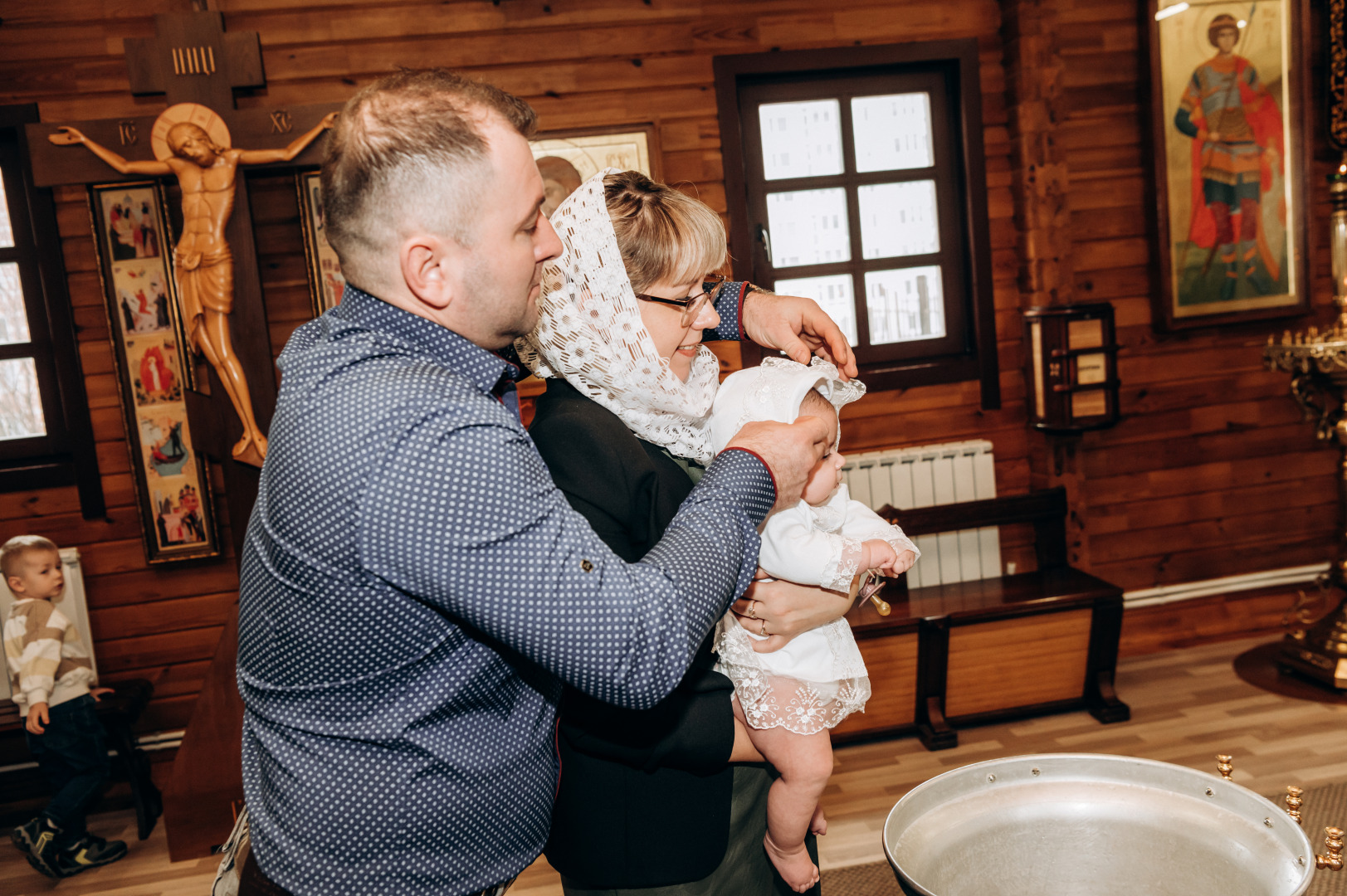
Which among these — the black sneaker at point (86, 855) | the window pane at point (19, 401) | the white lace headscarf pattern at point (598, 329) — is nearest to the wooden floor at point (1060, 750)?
the black sneaker at point (86, 855)

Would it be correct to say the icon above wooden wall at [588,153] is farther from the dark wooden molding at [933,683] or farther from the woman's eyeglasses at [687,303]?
the woman's eyeglasses at [687,303]

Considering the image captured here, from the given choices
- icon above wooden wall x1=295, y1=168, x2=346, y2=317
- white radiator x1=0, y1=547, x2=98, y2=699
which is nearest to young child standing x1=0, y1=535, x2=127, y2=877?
white radiator x1=0, y1=547, x2=98, y2=699

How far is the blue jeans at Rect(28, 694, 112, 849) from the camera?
10.5 feet

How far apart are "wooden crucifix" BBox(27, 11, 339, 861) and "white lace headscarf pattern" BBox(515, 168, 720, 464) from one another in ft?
7.21

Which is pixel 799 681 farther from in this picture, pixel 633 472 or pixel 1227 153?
pixel 1227 153

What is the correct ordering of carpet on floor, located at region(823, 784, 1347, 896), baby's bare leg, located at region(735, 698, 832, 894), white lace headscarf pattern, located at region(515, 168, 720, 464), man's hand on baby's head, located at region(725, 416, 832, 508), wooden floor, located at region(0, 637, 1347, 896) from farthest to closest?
1. wooden floor, located at region(0, 637, 1347, 896)
2. carpet on floor, located at region(823, 784, 1347, 896)
3. baby's bare leg, located at region(735, 698, 832, 894)
4. white lace headscarf pattern, located at region(515, 168, 720, 464)
5. man's hand on baby's head, located at region(725, 416, 832, 508)

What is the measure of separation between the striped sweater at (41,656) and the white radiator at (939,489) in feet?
9.96

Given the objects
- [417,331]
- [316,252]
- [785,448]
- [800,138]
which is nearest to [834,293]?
[800,138]

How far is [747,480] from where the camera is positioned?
1.06m

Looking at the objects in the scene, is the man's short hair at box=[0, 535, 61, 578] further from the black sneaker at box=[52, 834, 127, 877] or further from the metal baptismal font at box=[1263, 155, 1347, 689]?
the metal baptismal font at box=[1263, 155, 1347, 689]

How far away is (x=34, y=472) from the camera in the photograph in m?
3.61

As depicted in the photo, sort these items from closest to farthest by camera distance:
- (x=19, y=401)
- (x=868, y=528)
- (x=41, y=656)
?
(x=868, y=528)
(x=41, y=656)
(x=19, y=401)

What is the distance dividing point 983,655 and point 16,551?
3604 millimetres

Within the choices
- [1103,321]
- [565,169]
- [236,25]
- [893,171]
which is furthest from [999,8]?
[236,25]
